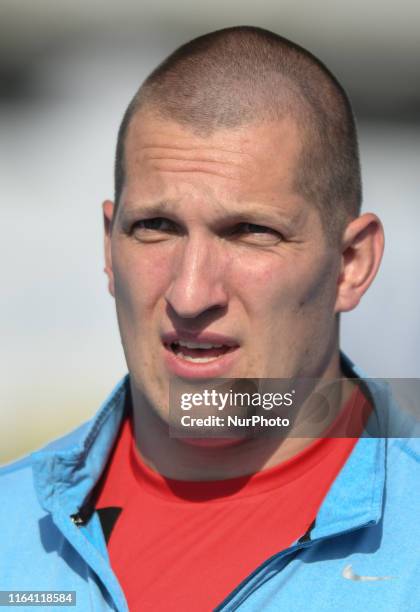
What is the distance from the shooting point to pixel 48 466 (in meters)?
2.46

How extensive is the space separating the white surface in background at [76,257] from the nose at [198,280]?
3746 millimetres

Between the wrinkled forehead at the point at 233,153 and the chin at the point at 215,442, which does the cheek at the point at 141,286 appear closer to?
the wrinkled forehead at the point at 233,153

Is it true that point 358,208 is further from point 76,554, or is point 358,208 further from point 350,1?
point 350,1

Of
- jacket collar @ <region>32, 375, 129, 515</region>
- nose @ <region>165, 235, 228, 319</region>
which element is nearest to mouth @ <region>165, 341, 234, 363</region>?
nose @ <region>165, 235, 228, 319</region>

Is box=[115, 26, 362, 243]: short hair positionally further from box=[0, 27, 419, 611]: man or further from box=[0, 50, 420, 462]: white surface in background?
box=[0, 50, 420, 462]: white surface in background

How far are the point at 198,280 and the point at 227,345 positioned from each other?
0.20 metres

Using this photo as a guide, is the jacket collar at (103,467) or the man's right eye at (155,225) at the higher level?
the man's right eye at (155,225)

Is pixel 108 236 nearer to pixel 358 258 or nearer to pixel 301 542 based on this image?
pixel 358 258

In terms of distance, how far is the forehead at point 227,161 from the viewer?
227 centimetres

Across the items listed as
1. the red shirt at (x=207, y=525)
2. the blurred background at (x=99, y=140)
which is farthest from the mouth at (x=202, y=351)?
the blurred background at (x=99, y=140)

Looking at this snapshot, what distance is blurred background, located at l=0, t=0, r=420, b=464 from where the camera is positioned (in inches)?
269

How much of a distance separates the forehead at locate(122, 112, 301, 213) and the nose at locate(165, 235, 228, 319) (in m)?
0.15

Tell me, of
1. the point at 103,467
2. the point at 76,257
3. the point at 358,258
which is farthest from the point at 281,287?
the point at 76,257

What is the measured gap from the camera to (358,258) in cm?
255
